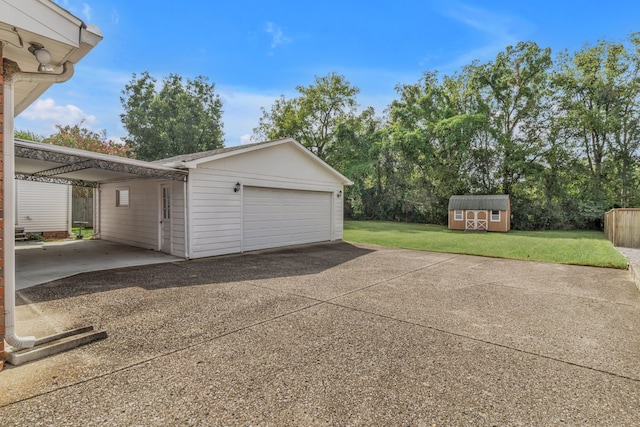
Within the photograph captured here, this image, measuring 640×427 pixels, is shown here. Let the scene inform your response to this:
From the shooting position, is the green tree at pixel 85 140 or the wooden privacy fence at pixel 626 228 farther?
the green tree at pixel 85 140

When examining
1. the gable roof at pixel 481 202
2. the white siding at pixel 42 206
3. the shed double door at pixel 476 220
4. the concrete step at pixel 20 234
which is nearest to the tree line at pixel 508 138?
the gable roof at pixel 481 202

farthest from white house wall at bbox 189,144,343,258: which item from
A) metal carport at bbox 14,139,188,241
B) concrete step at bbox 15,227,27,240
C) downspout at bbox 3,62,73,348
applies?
concrete step at bbox 15,227,27,240

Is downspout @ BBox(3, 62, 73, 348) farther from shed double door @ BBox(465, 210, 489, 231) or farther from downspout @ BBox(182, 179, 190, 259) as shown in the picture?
shed double door @ BBox(465, 210, 489, 231)

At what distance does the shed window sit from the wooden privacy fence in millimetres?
18204

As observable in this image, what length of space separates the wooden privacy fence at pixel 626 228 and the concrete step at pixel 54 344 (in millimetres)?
16431

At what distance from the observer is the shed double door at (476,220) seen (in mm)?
19781

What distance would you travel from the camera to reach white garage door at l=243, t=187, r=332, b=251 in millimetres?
9750

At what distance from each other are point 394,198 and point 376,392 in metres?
24.4

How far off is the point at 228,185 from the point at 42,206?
956 centimetres

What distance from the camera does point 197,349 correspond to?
3.09m

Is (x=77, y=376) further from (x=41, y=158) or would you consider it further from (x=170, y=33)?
(x=170, y=33)

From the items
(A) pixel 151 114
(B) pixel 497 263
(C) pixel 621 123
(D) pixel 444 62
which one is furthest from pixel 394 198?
(A) pixel 151 114

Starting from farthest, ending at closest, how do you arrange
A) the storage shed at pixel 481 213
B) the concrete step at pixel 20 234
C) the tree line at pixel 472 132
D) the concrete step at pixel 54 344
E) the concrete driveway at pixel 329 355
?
the tree line at pixel 472 132
the storage shed at pixel 481 213
the concrete step at pixel 20 234
the concrete step at pixel 54 344
the concrete driveway at pixel 329 355

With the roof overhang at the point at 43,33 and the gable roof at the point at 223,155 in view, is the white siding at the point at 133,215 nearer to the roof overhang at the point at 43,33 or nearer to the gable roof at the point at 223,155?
the gable roof at the point at 223,155
